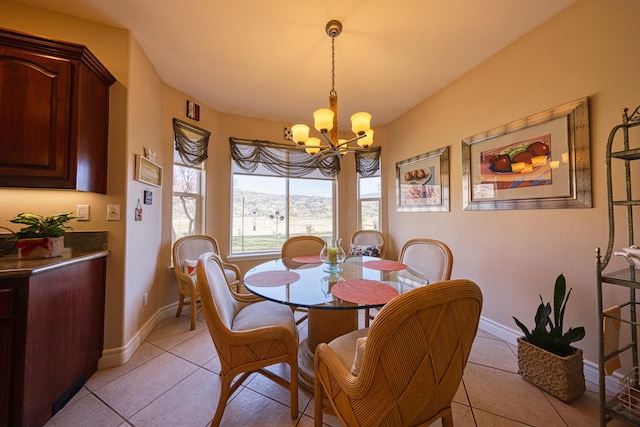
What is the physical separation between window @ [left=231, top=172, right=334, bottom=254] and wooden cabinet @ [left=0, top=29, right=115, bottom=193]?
1.97 m

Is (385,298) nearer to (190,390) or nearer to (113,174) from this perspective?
(190,390)

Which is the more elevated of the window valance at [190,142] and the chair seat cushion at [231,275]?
the window valance at [190,142]

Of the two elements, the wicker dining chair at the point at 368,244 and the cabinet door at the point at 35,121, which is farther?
the wicker dining chair at the point at 368,244

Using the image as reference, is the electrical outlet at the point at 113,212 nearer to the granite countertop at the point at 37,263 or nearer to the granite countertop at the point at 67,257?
the granite countertop at the point at 67,257

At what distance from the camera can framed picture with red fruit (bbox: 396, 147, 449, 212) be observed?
9.23ft

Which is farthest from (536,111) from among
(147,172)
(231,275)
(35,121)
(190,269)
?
(35,121)

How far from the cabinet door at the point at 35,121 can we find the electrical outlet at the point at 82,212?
0.88 feet

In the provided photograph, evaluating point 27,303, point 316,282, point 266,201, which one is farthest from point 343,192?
point 27,303

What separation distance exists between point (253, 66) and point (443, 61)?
197cm

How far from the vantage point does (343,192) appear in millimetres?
4195

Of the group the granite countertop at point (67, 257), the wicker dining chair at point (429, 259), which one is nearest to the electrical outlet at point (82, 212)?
the granite countertop at point (67, 257)

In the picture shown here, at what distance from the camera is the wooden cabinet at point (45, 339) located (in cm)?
115

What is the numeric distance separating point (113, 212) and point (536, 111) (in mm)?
3609

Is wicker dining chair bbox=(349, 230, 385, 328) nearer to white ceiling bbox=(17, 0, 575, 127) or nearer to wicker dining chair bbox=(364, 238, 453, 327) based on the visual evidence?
wicker dining chair bbox=(364, 238, 453, 327)
